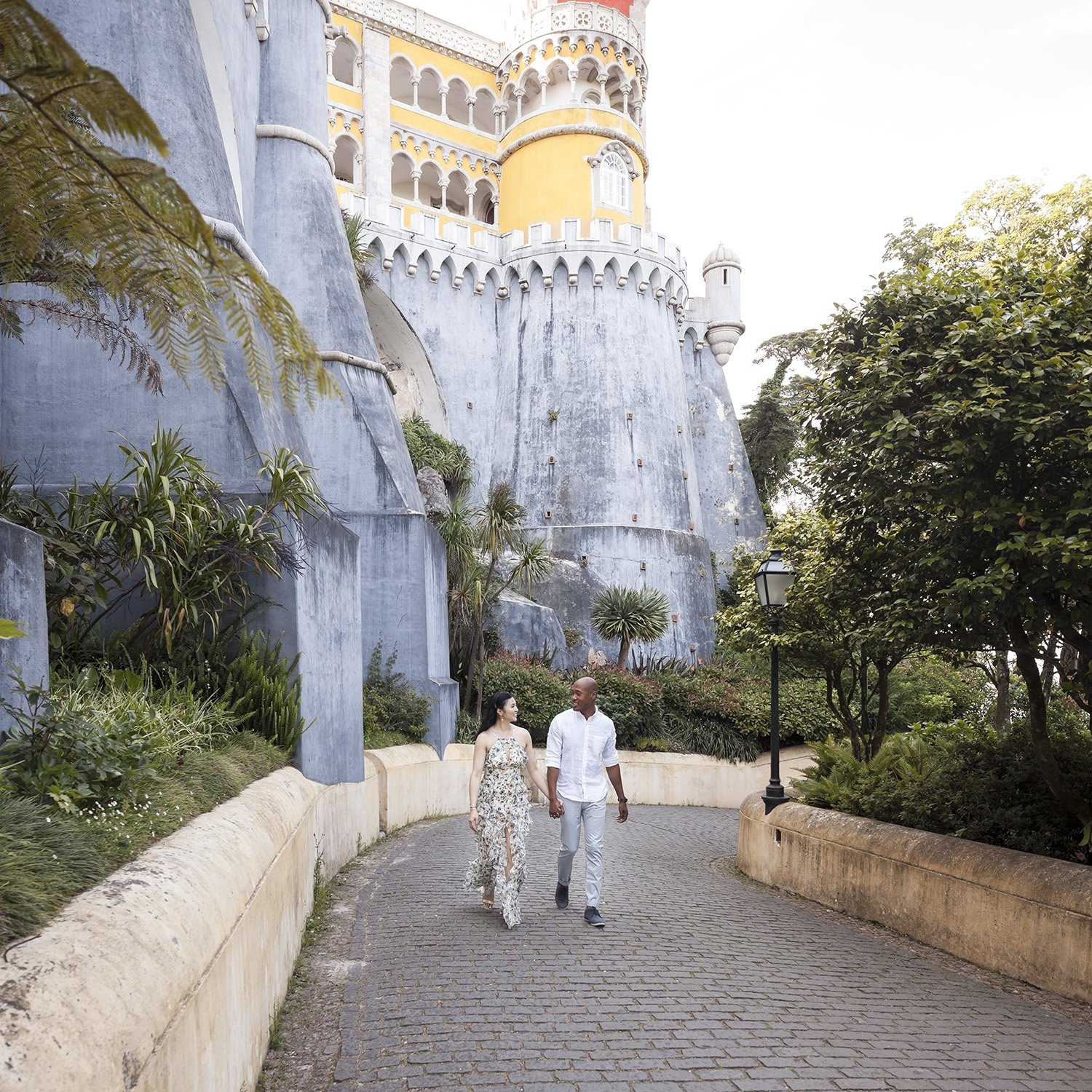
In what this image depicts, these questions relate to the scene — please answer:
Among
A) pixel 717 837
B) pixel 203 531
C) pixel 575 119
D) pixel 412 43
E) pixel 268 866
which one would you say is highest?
pixel 412 43

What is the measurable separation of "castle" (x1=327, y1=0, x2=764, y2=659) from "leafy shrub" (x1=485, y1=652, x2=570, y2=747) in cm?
803

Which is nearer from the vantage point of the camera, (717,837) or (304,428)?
(717,837)

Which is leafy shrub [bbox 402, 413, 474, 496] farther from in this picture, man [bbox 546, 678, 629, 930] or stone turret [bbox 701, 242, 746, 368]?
man [bbox 546, 678, 629, 930]

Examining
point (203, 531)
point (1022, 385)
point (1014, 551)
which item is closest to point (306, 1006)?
point (203, 531)

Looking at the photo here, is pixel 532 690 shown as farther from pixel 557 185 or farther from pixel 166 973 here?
pixel 557 185

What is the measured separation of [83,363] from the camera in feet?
31.2

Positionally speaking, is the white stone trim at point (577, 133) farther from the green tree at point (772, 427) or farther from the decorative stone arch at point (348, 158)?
the green tree at point (772, 427)

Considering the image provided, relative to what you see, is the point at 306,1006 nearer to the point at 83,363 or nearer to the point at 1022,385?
the point at 1022,385

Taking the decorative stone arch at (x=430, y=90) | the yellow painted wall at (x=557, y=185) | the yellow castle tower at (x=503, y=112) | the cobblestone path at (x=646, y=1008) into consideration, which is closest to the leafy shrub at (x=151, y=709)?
the cobblestone path at (x=646, y=1008)

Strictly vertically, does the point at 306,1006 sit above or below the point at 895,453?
below

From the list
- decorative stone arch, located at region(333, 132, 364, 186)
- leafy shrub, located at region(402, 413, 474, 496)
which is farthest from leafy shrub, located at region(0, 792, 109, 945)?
decorative stone arch, located at region(333, 132, 364, 186)

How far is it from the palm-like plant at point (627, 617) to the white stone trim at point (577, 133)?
54.6ft

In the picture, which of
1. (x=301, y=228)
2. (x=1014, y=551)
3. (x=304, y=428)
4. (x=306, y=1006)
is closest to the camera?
(x=306, y=1006)

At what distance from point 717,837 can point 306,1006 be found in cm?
986
